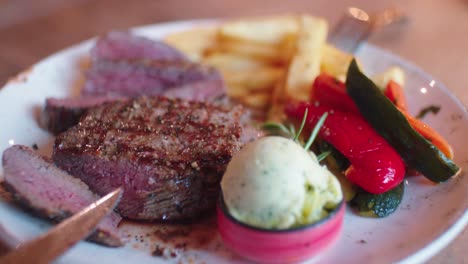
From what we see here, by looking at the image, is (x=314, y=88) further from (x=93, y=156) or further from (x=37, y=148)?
(x=37, y=148)

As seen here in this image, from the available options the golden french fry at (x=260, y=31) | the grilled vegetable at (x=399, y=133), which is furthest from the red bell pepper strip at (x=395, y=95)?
the golden french fry at (x=260, y=31)

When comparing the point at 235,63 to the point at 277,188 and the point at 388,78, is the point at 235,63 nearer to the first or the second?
the point at 388,78

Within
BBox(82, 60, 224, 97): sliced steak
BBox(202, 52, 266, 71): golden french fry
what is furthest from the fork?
BBox(82, 60, 224, 97): sliced steak

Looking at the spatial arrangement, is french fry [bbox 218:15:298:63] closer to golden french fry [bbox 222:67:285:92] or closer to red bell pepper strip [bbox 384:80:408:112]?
golden french fry [bbox 222:67:285:92]

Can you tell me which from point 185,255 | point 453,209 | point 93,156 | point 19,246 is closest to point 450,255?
point 453,209

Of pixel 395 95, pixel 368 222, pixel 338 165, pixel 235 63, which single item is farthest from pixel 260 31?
pixel 368 222

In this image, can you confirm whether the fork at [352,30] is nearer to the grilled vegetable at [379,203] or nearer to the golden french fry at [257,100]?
the golden french fry at [257,100]
